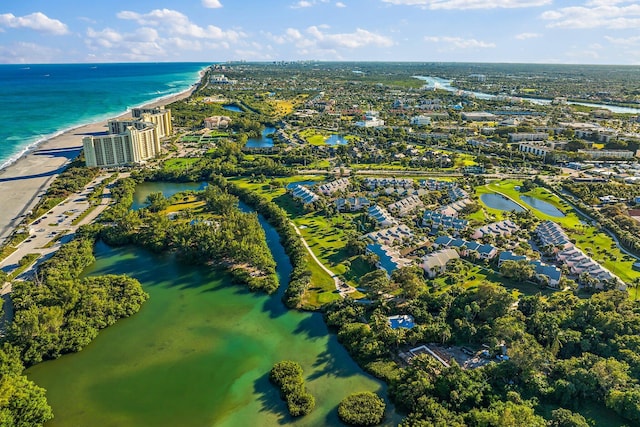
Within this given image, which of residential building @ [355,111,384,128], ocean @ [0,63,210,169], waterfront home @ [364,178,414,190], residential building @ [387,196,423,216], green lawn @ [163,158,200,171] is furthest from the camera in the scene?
residential building @ [355,111,384,128]

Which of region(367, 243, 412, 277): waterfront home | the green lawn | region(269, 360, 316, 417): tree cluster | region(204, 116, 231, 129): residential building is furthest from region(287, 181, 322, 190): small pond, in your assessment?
region(204, 116, 231, 129): residential building

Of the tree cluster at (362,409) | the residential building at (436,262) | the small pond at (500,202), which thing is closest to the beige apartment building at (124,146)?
the small pond at (500,202)

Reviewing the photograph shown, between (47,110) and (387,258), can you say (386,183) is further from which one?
(47,110)

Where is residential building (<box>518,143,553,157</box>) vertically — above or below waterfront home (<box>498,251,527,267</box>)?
above

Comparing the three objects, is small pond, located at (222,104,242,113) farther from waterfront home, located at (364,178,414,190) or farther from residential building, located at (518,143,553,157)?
residential building, located at (518,143,553,157)

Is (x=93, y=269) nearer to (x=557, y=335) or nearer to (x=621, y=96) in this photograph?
(x=557, y=335)

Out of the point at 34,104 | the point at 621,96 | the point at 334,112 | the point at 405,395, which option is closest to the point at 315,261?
the point at 405,395
